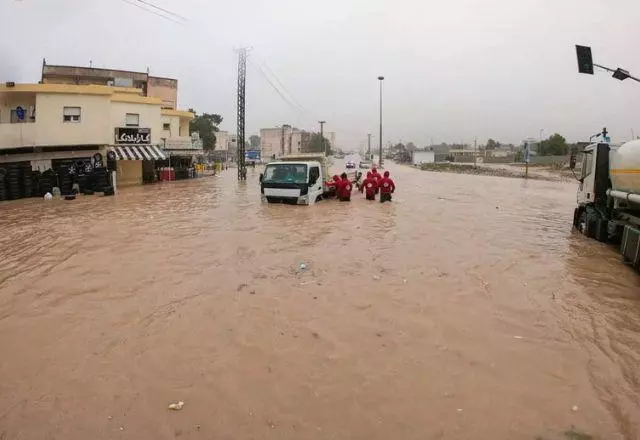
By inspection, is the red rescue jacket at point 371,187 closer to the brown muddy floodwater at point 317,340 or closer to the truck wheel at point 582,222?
the truck wheel at point 582,222

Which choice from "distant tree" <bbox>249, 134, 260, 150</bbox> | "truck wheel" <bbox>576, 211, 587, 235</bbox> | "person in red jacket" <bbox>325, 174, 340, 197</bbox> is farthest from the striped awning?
"distant tree" <bbox>249, 134, 260, 150</bbox>

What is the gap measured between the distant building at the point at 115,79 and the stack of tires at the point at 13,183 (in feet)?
74.7

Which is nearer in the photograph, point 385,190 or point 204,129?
point 385,190

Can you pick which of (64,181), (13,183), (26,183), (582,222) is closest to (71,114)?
(64,181)

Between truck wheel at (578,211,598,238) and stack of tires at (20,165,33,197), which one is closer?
truck wheel at (578,211,598,238)

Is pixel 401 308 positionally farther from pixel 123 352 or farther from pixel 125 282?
pixel 125 282

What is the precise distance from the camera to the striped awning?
2592 cm

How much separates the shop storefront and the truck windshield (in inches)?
479

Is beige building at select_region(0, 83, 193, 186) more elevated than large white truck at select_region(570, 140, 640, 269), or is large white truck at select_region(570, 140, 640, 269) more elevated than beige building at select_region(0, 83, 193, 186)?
beige building at select_region(0, 83, 193, 186)

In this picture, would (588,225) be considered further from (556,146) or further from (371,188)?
(556,146)

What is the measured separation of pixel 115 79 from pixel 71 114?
2127cm

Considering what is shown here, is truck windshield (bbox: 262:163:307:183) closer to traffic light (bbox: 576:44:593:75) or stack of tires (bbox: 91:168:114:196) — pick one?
traffic light (bbox: 576:44:593:75)

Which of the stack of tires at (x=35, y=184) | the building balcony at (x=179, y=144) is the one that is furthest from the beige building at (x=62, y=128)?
the building balcony at (x=179, y=144)

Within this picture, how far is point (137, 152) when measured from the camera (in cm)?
2661
